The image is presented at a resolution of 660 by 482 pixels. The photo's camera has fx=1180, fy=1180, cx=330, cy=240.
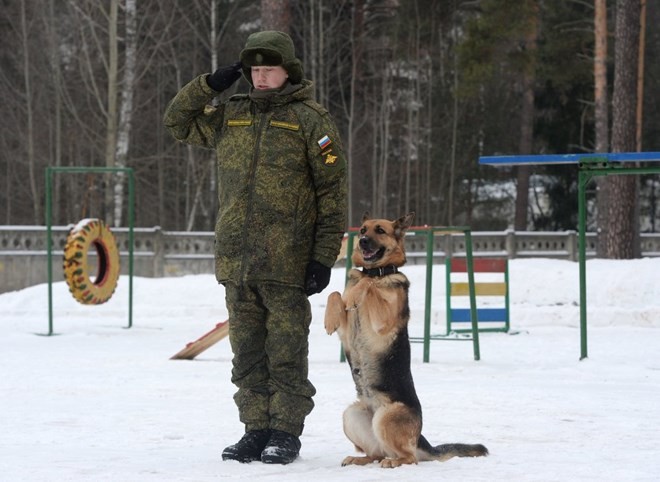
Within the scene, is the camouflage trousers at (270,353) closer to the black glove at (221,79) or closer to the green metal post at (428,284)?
the black glove at (221,79)

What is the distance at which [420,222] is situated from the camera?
126 ft

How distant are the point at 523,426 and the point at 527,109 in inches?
1099

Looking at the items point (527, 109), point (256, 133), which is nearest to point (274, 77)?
point (256, 133)

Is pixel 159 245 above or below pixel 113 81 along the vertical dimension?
below

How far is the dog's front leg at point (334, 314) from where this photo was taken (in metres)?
6.10

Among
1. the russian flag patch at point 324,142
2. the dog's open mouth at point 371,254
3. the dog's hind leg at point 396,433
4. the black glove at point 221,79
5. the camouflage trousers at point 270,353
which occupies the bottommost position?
the dog's hind leg at point 396,433

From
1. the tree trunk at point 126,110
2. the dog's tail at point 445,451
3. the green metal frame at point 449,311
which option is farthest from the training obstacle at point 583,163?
the tree trunk at point 126,110

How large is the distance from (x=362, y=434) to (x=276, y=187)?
1335 mm

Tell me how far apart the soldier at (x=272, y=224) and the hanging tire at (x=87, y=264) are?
31.2ft

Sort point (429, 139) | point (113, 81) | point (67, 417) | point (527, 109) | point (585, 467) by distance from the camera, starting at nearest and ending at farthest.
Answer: point (585, 467) → point (67, 417) → point (113, 81) → point (527, 109) → point (429, 139)

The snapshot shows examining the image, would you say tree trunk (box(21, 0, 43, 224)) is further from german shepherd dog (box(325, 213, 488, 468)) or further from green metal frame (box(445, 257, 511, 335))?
german shepherd dog (box(325, 213, 488, 468))

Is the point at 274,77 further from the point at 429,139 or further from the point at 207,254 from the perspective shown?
the point at 429,139

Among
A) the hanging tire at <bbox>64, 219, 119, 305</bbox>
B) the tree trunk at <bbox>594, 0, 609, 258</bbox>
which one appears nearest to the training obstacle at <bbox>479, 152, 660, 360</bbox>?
the hanging tire at <bbox>64, 219, 119, 305</bbox>

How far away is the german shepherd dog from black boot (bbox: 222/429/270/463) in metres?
0.44
